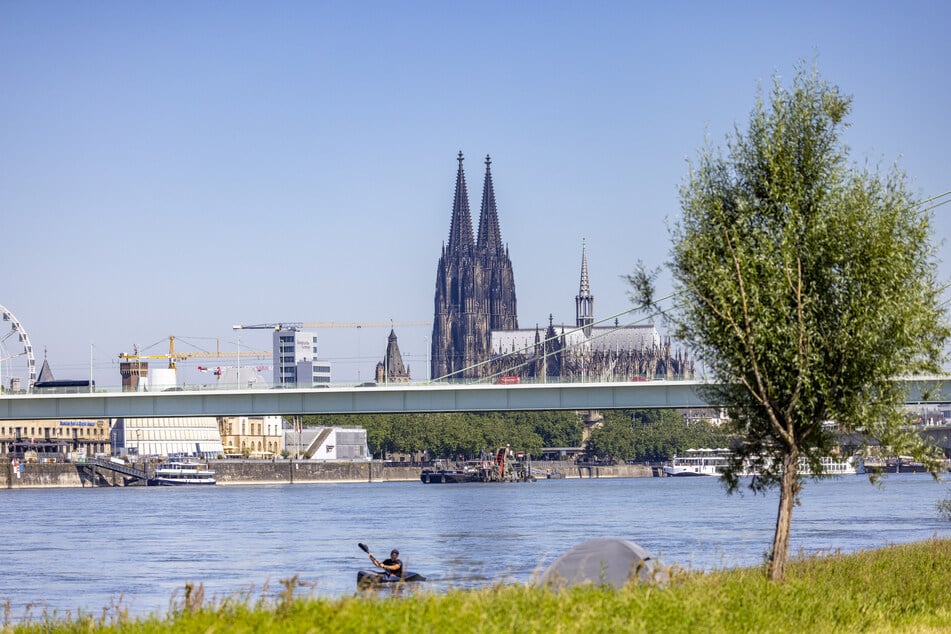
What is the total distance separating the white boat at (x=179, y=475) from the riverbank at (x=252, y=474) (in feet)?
11.3

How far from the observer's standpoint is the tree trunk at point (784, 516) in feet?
77.7

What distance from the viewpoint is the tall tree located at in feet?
76.9

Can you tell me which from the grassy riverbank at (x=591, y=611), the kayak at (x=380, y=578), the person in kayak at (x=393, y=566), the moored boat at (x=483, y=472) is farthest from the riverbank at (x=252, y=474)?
the grassy riverbank at (x=591, y=611)

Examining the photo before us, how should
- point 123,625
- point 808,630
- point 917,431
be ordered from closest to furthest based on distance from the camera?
point 123,625
point 808,630
point 917,431

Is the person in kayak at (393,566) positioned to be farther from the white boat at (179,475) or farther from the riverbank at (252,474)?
the white boat at (179,475)

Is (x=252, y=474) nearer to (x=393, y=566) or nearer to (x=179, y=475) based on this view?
(x=179, y=475)

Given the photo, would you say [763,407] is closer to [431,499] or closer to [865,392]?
[865,392]

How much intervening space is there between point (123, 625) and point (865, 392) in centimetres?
1345

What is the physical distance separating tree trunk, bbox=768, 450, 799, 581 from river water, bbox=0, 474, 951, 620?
1.45m

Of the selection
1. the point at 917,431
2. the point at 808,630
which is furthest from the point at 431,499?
the point at 808,630

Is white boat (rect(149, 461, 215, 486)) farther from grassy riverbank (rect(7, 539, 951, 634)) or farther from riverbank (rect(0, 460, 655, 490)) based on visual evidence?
grassy riverbank (rect(7, 539, 951, 634))

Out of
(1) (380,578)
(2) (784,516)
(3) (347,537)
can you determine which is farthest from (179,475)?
(2) (784,516)

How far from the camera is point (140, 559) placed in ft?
160

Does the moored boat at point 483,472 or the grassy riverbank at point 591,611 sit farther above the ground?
the grassy riverbank at point 591,611
